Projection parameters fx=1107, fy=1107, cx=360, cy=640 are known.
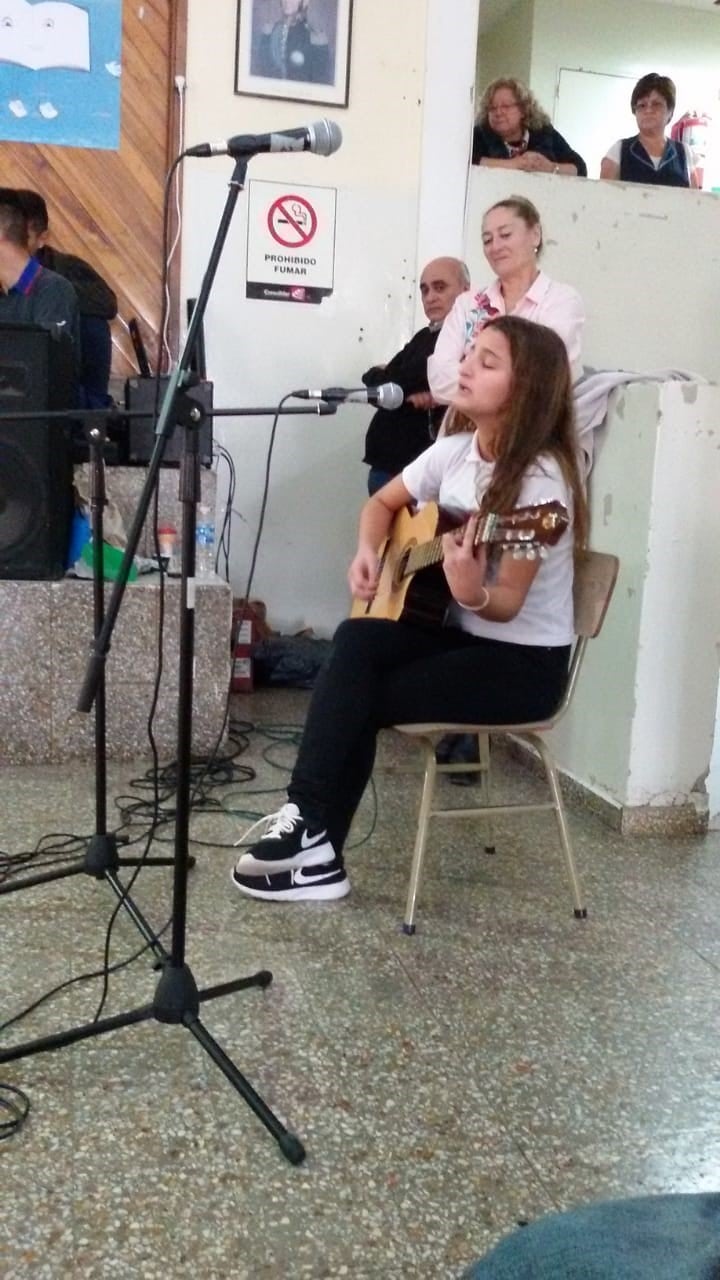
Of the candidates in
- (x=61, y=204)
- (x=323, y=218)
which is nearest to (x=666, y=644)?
(x=323, y=218)

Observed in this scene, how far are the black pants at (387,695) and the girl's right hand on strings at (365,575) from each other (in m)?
0.10

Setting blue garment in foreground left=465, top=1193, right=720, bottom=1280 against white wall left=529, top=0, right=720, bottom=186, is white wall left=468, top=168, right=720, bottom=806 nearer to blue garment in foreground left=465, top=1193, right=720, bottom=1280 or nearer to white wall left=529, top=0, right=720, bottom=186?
blue garment in foreground left=465, top=1193, right=720, bottom=1280

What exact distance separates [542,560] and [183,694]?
78 cm

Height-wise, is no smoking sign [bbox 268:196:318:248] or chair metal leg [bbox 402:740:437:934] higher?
no smoking sign [bbox 268:196:318:248]

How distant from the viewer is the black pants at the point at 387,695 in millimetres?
1949

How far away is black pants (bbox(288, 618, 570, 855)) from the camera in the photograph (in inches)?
76.7

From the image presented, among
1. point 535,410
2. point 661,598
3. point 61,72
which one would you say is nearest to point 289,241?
point 61,72

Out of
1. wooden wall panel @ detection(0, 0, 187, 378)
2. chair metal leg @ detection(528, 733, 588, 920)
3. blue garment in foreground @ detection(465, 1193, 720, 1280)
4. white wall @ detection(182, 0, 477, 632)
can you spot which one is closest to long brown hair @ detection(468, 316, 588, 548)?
chair metal leg @ detection(528, 733, 588, 920)

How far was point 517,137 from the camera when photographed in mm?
3906

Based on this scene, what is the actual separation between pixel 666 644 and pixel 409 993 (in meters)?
1.12

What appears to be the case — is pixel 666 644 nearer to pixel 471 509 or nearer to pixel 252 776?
pixel 471 509

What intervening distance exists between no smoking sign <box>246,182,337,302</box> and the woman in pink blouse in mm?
1187

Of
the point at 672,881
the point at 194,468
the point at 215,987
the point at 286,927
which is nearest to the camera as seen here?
the point at 194,468

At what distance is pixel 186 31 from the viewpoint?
3.74 metres
